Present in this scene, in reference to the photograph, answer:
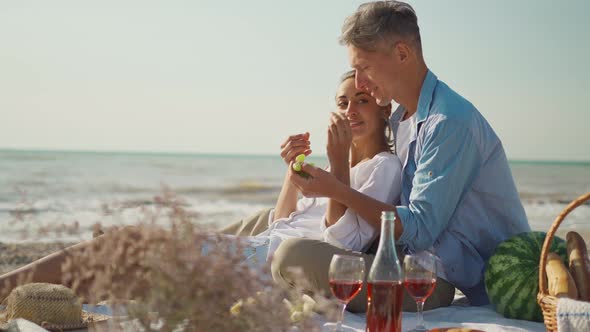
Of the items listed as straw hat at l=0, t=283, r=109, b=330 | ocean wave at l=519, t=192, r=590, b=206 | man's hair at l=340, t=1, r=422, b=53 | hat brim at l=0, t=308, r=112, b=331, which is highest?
man's hair at l=340, t=1, r=422, b=53

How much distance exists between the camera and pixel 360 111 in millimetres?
5426

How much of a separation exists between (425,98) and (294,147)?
915 millimetres

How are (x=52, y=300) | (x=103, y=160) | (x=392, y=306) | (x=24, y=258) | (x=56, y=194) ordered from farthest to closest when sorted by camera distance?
1. (x=103, y=160)
2. (x=56, y=194)
3. (x=24, y=258)
4. (x=52, y=300)
5. (x=392, y=306)

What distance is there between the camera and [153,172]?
30625 mm

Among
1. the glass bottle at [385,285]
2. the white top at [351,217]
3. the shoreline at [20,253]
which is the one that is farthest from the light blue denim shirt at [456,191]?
the shoreline at [20,253]

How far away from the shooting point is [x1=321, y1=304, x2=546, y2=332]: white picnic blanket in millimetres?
4359

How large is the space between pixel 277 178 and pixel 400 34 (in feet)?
85.0

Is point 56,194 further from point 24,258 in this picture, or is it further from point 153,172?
point 24,258

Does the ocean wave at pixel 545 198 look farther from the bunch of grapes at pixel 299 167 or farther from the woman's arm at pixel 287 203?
the bunch of grapes at pixel 299 167

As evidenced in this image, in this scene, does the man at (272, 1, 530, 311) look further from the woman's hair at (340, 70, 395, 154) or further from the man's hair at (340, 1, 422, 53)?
the woman's hair at (340, 70, 395, 154)

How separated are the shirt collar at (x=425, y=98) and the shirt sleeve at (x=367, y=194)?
0.35m

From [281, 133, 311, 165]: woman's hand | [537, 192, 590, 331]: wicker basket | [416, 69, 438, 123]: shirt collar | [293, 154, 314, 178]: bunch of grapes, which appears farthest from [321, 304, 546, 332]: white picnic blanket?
[416, 69, 438, 123]: shirt collar

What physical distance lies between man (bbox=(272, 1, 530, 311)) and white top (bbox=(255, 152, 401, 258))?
0.33 feet

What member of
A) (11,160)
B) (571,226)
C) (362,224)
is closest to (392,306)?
(362,224)
